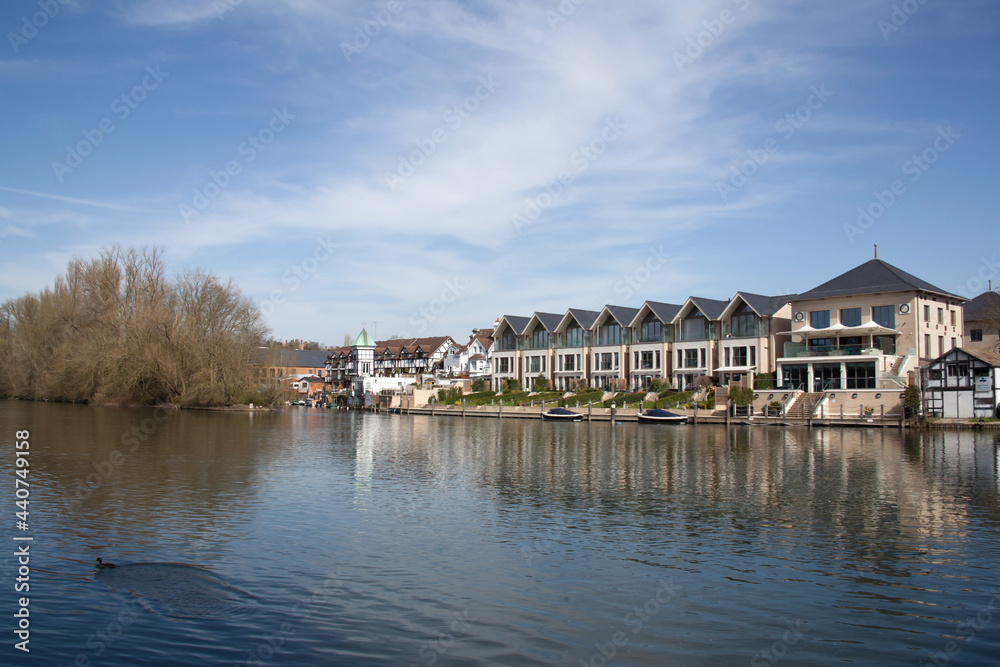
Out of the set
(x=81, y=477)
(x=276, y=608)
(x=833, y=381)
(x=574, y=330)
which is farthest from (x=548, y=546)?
(x=574, y=330)

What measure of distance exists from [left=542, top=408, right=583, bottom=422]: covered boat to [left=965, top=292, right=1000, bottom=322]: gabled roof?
3516 centimetres

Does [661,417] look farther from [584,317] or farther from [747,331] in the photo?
[584,317]

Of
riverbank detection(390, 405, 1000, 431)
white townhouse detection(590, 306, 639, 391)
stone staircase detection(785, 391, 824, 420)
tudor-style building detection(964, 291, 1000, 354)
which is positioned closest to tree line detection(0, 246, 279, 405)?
riverbank detection(390, 405, 1000, 431)

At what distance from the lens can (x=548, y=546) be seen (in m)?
14.2

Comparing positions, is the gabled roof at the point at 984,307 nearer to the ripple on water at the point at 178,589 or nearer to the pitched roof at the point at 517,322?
the pitched roof at the point at 517,322

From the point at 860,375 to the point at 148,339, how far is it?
59.5 metres

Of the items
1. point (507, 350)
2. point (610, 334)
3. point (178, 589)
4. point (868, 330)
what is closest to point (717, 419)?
point (868, 330)

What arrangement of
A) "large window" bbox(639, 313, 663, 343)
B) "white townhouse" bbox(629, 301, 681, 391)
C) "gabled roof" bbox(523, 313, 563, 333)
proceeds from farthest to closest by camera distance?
"gabled roof" bbox(523, 313, 563, 333) < "large window" bbox(639, 313, 663, 343) < "white townhouse" bbox(629, 301, 681, 391)

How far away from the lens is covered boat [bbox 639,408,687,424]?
56.6 meters

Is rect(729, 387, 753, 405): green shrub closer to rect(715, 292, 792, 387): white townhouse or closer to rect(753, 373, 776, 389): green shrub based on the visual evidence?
rect(753, 373, 776, 389): green shrub

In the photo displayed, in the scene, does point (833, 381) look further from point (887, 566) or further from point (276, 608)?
point (276, 608)

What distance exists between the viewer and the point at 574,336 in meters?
80.1

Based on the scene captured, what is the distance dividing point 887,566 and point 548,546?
5946 mm

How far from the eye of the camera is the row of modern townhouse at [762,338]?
183 ft
